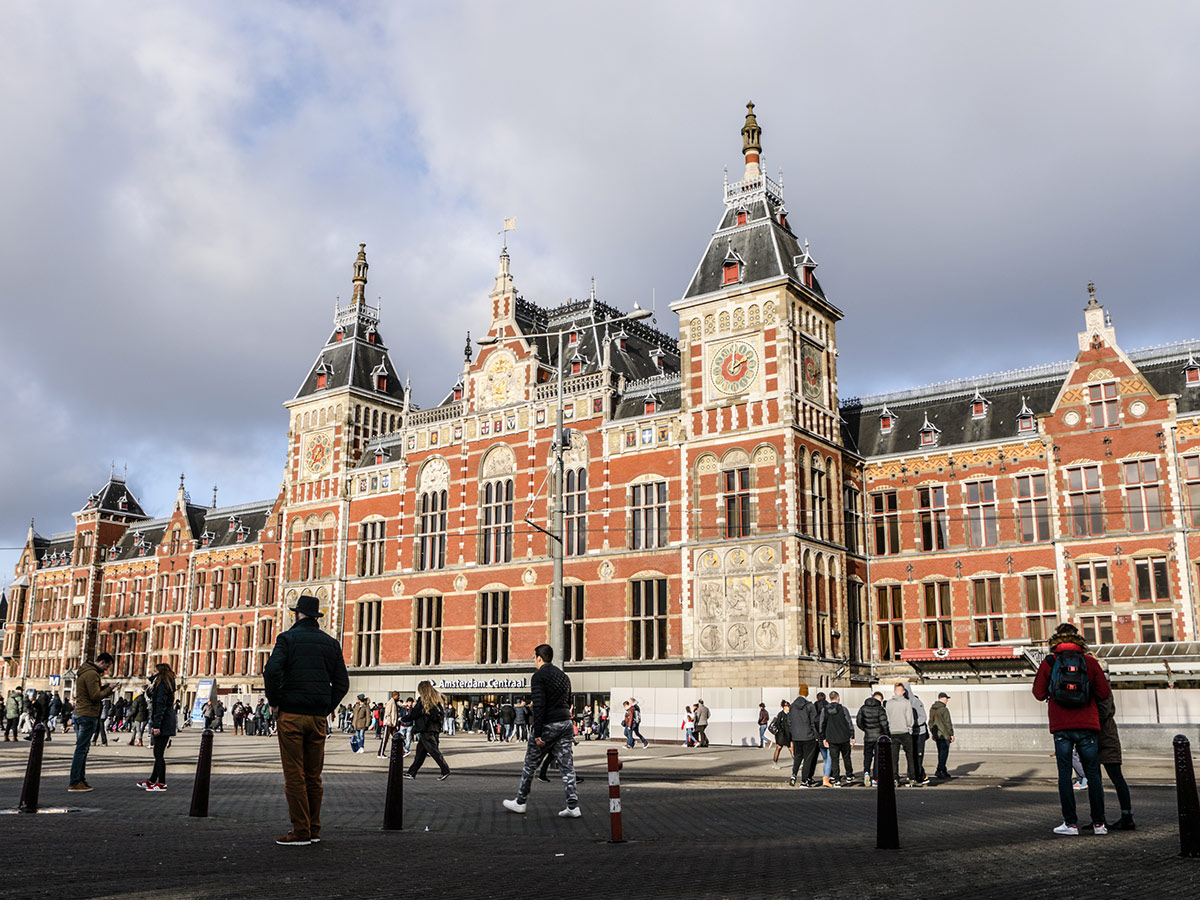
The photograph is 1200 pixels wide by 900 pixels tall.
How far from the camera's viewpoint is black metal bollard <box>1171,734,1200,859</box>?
8.35 m

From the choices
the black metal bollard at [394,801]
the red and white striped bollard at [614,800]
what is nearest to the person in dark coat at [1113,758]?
the red and white striped bollard at [614,800]

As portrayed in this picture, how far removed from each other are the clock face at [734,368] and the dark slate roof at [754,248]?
2.67m

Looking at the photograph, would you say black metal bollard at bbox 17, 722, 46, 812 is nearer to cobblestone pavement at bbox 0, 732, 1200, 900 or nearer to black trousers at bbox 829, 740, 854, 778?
cobblestone pavement at bbox 0, 732, 1200, 900

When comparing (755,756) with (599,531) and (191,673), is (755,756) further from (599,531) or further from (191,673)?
(191,673)

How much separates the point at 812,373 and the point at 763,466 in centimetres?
492

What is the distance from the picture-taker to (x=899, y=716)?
18172mm

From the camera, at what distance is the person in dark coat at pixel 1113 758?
991cm

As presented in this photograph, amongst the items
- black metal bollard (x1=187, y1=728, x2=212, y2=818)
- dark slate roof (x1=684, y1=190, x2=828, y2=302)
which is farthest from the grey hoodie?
dark slate roof (x1=684, y1=190, x2=828, y2=302)

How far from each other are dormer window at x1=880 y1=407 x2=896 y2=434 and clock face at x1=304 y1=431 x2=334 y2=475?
91.4 ft

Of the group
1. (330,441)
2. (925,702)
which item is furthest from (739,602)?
(330,441)

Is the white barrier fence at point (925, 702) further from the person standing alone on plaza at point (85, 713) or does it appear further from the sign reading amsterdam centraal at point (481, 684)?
the person standing alone on plaza at point (85, 713)

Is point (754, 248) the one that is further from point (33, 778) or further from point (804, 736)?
point (33, 778)

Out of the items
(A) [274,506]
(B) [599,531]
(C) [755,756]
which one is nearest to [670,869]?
(C) [755,756]

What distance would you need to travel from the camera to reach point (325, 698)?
9547mm
